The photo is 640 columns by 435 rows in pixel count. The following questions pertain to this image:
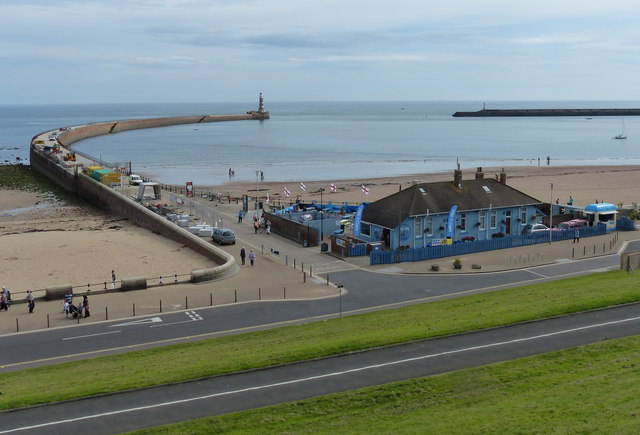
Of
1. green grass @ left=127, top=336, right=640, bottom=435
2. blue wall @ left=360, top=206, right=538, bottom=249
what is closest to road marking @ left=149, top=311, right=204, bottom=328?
green grass @ left=127, top=336, right=640, bottom=435

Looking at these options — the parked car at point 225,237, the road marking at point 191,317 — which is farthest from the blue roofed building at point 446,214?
the road marking at point 191,317

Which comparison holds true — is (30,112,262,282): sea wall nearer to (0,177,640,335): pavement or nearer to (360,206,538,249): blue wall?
(0,177,640,335): pavement

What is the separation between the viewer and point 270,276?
3597 cm

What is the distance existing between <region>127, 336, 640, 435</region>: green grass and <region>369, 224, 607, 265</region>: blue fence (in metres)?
19.3

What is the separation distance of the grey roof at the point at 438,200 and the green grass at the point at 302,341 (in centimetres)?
1333

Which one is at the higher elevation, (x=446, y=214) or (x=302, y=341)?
(x=446, y=214)

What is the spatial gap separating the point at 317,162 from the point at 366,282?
89995 millimetres

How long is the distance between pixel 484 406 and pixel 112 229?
142 feet

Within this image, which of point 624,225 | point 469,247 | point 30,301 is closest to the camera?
point 30,301

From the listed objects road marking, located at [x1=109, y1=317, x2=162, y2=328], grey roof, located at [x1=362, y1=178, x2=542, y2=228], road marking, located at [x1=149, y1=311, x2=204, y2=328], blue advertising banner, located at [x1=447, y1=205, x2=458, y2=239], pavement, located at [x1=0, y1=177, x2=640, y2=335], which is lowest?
→ road marking, located at [x1=109, y1=317, x2=162, y2=328]

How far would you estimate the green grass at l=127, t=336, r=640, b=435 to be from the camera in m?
14.6

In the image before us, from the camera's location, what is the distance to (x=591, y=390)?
16.4m

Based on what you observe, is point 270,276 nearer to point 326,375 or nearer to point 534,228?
point 326,375

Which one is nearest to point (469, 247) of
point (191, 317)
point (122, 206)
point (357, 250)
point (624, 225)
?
point (357, 250)
